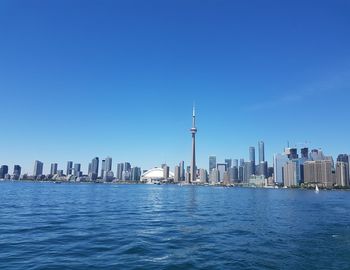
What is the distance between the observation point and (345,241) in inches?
1414

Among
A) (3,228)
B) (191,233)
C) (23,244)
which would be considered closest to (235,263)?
(191,233)

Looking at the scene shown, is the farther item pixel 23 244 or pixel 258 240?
pixel 258 240

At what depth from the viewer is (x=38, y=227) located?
41.4 metres

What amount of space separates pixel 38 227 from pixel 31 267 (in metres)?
19.6

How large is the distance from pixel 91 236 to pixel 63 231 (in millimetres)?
5074

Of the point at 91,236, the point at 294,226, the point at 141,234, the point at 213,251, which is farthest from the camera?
the point at 294,226

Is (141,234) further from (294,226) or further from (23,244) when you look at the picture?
(294,226)

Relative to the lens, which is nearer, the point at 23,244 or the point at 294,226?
the point at 23,244

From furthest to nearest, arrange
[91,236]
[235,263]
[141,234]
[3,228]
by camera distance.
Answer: [3,228], [141,234], [91,236], [235,263]

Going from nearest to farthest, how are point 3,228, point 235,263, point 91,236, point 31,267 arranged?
point 31,267 < point 235,263 < point 91,236 < point 3,228

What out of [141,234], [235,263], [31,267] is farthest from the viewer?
[141,234]

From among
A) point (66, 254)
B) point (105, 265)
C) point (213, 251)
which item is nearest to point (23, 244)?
point (66, 254)

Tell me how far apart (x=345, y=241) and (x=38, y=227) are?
3710 cm

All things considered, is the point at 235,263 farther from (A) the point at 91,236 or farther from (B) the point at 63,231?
(B) the point at 63,231
